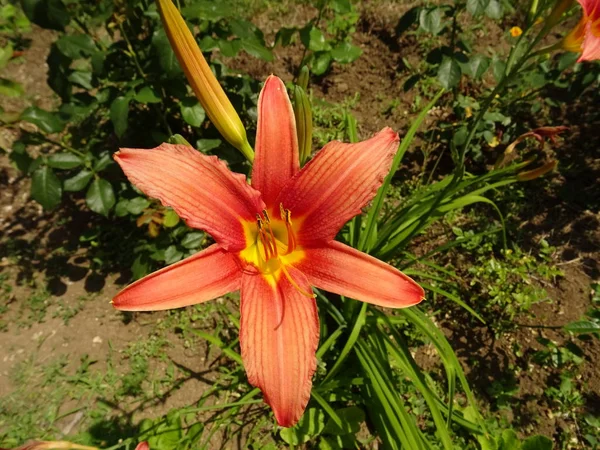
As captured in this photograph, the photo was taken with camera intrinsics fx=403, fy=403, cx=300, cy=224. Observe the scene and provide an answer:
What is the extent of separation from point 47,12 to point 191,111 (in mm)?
594

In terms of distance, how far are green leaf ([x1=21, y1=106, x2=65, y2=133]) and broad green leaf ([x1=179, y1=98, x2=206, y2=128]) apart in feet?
1.68

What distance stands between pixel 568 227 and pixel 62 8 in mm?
2783

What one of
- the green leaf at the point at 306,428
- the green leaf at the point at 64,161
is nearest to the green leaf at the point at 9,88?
the green leaf at the point at 64,161

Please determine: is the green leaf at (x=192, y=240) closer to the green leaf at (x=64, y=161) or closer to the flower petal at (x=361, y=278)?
the green leaf at (x=64, y=161)

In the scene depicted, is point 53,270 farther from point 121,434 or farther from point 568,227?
point 568,227

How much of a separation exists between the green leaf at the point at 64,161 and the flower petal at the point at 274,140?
47.9 inches

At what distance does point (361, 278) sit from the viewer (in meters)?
0.96

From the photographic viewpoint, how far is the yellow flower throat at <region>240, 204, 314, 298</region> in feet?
3.36

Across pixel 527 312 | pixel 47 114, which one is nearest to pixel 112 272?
pixel 47 114

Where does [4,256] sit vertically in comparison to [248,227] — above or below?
below

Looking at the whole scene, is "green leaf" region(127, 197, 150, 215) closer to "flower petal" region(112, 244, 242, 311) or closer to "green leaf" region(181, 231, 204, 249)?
"green leaf" region(181, 231, 204, 249)

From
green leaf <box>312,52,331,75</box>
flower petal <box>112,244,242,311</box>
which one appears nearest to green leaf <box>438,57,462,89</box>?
green leaf <box>312,52,331,75</box>

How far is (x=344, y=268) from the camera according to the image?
38.7 inches

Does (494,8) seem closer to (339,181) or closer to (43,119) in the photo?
(339,181)
